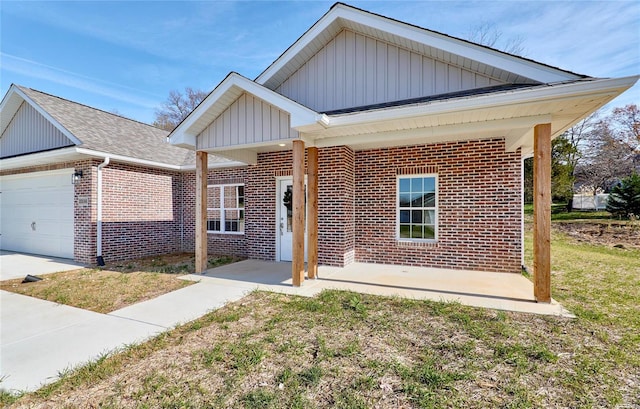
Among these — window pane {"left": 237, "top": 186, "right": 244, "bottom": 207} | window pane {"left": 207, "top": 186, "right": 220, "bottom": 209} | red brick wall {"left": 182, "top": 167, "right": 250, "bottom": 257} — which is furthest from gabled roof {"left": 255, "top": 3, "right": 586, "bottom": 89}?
window pane {"left": 207, "top": 186, "right": 220, "bottom": 209}

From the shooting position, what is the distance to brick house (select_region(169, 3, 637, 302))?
15.8 feet

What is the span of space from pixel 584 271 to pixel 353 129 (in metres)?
6.79

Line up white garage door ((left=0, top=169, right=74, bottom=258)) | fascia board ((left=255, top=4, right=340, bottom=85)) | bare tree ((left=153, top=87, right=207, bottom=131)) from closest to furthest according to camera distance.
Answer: fascia board ((left=255, top=4, right=340, bottom=85)) → white garage door ((left=0, top=169, right=74, bottom=258)) → bare tree ((left=153, top=87, right=207, bottom=131))

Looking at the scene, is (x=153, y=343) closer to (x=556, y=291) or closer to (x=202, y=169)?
(x=202, y=169)

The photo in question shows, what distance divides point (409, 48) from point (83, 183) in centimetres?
984

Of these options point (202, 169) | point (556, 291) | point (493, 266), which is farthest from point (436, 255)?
point (202, 169)

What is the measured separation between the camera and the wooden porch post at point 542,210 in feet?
15.2

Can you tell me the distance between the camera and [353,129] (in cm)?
577

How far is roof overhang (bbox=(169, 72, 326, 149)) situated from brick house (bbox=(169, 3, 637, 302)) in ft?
0.08

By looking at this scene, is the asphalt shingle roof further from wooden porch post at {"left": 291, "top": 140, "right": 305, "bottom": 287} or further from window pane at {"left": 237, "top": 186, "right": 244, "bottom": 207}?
wooden porch post at {"left": 291, "top": 140, "right": 305, "bottom": 287}

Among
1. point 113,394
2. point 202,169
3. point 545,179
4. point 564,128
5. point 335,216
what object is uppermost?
point 564,128

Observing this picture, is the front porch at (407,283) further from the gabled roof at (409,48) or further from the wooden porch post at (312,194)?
the gabled roof at (409,48)

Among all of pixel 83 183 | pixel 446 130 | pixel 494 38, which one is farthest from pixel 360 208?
pixel 494 38

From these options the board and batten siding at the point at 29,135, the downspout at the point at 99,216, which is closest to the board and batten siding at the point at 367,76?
the downspout at the point at 99,216
